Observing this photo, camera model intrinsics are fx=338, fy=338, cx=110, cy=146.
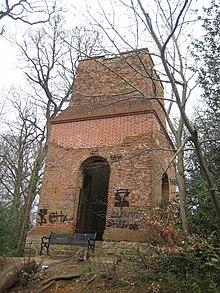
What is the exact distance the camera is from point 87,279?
8039 millimetres

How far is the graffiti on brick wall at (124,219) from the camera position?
11.2m

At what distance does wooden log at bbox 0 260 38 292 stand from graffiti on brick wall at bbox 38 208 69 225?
366cm

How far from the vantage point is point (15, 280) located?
809 cm

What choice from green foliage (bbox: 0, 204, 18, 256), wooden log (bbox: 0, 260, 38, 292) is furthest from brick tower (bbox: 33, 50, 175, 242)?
wooden log (bbox: 0, 260, 38, 292)

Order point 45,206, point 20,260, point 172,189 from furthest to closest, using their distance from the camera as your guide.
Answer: point 172,189, point 45,206, point 20,260

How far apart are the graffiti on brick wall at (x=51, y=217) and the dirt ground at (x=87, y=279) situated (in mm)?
3196

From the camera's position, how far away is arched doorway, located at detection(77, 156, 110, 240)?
592 inches

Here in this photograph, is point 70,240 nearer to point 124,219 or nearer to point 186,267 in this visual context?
point 124,219

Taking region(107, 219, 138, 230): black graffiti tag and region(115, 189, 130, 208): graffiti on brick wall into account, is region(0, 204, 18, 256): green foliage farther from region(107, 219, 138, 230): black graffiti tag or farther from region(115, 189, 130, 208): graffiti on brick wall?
region(115, 189, 130, 208): graffiti on brick wall

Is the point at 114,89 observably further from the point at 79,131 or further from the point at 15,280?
the point at 15,280

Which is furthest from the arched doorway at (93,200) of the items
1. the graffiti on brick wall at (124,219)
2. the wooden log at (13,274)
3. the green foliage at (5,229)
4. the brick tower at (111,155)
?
the wooden log at (13,274)

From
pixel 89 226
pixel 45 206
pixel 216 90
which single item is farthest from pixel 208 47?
pixel 89 226

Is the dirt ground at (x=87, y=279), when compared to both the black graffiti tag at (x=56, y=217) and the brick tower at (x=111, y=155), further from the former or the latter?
the black graffiti tag at (x=56, y=217)

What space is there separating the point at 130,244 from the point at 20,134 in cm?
1261
